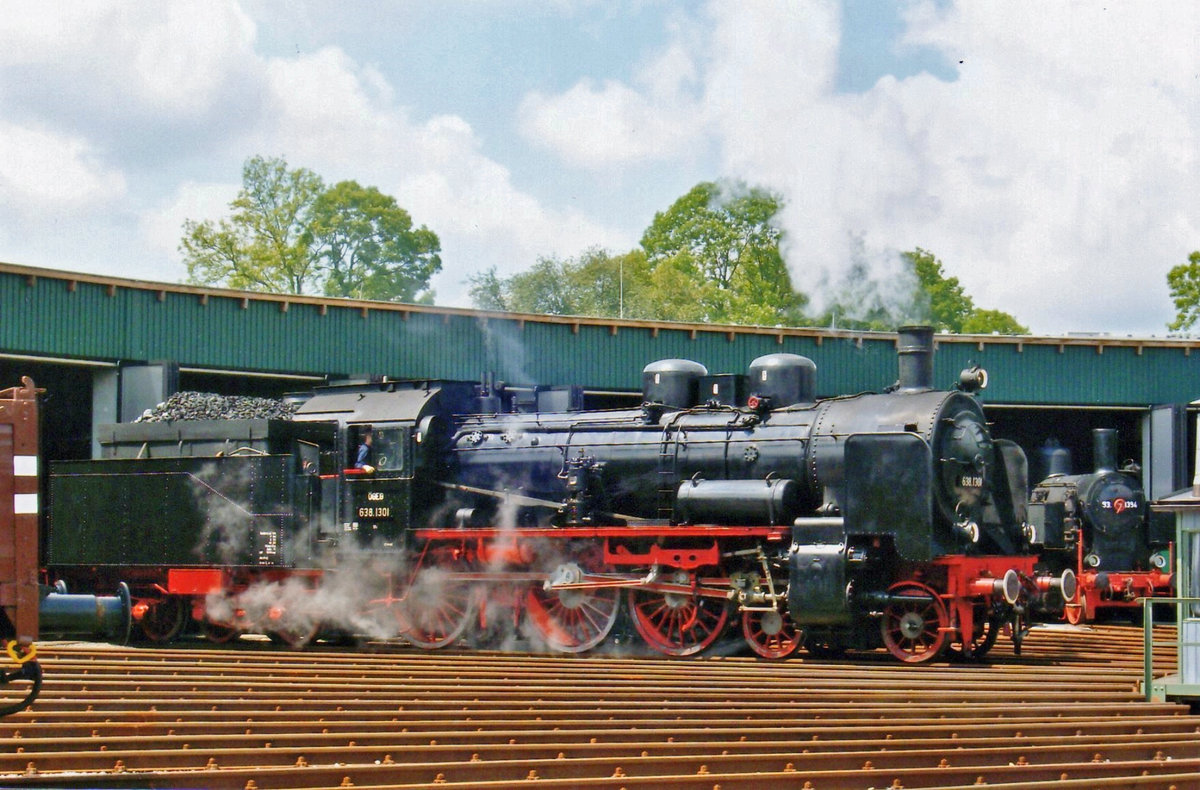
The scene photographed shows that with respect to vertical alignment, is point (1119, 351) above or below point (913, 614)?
above

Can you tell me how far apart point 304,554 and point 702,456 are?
473 centimetres

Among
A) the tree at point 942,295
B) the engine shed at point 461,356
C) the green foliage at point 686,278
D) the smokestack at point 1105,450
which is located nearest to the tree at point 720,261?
the green foliage at point 686,278

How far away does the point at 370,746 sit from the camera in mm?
8359

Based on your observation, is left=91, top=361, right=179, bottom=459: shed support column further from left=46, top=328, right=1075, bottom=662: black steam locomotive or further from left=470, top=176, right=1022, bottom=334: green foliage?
left=470, top=176, right=1022, bottom=334: green foliage

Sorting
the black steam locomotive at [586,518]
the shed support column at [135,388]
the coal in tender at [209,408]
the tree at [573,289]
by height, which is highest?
the tree at [573,289]

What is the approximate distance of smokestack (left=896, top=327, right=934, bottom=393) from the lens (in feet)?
51.0

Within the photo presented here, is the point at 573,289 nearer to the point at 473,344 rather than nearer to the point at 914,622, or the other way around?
the point at 473,344

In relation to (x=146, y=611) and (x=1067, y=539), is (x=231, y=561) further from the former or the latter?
(x=1067, y=539)

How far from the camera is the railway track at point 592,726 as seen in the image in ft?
25.7

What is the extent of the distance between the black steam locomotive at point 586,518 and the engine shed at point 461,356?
18.5 ft

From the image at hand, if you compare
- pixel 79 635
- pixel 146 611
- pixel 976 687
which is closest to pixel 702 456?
pixel 976 687

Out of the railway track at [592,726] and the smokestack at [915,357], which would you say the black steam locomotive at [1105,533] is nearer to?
the smokestack at [915,357]

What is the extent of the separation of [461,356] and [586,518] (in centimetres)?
1142

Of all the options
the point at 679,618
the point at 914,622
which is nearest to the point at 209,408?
the point at 679,618
